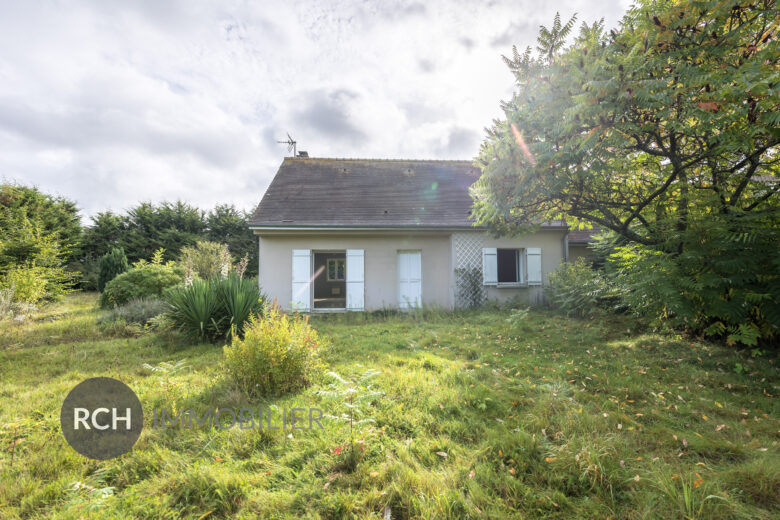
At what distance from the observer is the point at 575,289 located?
20.7 ft

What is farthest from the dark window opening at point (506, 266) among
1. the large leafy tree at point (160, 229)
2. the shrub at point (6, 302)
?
the large leafy tree at point (160, 229)

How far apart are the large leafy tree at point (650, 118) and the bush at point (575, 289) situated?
1.82 metres

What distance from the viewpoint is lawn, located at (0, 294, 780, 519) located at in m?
1.56

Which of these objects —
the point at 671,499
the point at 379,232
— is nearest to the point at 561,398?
the point at 671,499

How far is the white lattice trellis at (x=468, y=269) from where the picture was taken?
8.09 m

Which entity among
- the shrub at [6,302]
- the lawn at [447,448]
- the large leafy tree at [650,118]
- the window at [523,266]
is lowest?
the lawn at [447,448]

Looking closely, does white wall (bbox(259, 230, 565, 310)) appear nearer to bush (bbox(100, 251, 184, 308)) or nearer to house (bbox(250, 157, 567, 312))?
house (bbox(250, 157, 567, 312))

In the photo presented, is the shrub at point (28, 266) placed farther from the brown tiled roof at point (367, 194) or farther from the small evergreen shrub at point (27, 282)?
the brown tiled roof at point (367, 194)

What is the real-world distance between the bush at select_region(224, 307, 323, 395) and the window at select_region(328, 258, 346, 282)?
10.5 metres

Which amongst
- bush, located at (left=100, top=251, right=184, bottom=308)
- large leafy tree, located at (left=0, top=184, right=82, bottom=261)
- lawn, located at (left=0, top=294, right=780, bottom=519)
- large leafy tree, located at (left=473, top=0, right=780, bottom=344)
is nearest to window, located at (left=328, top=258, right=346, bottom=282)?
bush, located at (left=100, top=251, right=184, bottom=308)

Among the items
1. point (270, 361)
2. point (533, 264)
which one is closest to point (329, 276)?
point (533, 264)

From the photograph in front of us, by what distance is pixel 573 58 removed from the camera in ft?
11.2

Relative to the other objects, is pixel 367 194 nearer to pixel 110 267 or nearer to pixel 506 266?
pixel 506 266

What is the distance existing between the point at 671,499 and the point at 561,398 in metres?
1.13
